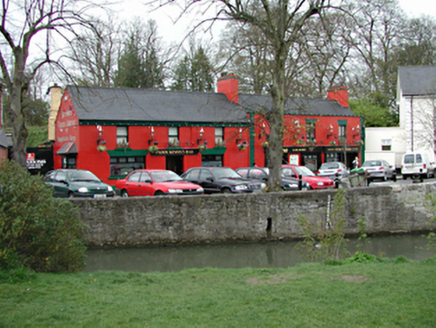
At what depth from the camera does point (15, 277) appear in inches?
254

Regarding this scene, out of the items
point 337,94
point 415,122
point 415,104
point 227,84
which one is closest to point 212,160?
point 227,84

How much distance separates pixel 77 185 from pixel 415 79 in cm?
3363

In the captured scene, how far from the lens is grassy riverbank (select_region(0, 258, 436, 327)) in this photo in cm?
484

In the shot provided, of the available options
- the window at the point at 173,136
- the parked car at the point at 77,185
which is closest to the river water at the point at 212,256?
the parked car at the point at 77,185

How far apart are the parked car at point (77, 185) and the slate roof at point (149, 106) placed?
9.45 metres

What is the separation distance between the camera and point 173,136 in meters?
31.2

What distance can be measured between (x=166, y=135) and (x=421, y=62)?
3406cm

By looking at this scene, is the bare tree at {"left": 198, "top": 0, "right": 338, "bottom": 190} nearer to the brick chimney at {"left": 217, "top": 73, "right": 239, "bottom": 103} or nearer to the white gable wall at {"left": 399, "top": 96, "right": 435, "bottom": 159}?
the brick chimney at {"left": 217, "top": 73, "right": 239, "bottom": 103}

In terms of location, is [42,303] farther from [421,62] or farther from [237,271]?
[421,62]

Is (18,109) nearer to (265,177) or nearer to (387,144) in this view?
(265,177)

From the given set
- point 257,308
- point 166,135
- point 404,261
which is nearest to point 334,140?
point 166,135

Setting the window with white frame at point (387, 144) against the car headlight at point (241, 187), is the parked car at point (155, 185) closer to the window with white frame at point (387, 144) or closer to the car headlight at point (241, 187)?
the car headlight at point (241, 187)

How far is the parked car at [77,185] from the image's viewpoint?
17.5 m

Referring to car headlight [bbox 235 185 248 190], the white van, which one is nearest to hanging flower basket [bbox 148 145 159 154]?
car headlight [bbox 235 185 248 190]
